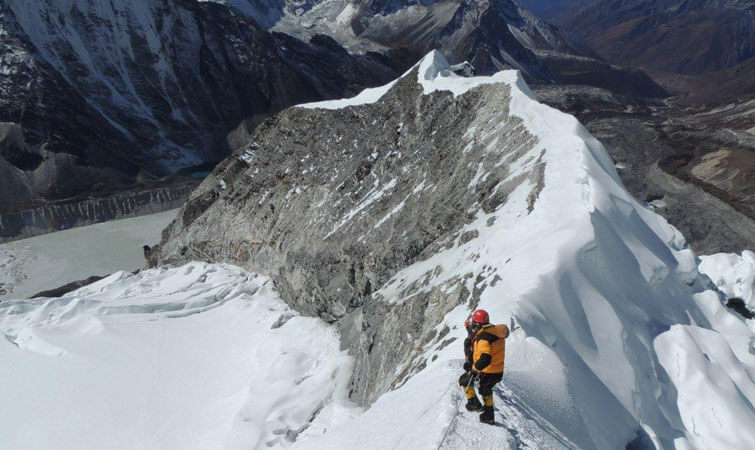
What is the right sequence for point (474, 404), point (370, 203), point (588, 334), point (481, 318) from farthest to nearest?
point (370, 203) < point (588, 334) < point (474, 404) < point (481, 318)

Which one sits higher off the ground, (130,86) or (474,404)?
(130,86)

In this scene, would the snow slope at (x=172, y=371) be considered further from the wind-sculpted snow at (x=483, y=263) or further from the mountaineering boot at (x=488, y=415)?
the mountaineering boot at (x=488, y=415)

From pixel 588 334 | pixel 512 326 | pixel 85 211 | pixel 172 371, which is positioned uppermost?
pixel 512 326

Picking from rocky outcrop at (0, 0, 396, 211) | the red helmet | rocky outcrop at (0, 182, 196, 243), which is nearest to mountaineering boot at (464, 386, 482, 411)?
the red helmet

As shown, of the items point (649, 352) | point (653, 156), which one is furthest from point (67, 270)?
point (653, 156)

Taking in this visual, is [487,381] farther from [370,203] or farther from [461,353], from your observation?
[370,203]

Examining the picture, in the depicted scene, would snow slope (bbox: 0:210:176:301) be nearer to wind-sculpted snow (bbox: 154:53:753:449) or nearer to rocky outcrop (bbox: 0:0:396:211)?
rocky outcrop (bbox: 0:0:396:211)

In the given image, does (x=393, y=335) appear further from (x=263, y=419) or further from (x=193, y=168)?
(x=193, y=168)

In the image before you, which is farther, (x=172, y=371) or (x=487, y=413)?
(x=172, y=371)

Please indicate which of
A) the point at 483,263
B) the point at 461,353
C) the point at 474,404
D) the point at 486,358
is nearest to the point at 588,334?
the point at 461,353
